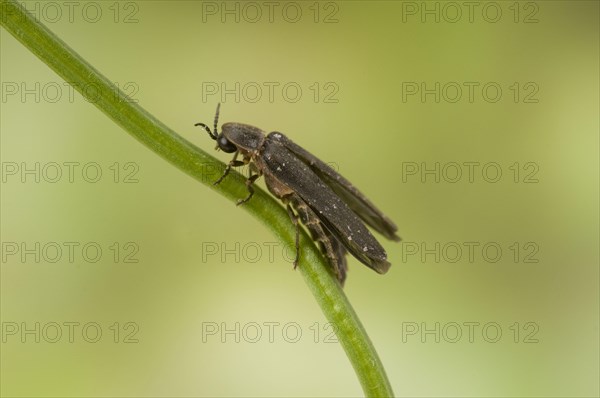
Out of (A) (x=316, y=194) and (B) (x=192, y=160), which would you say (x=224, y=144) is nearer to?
(A) (x=316, y=194)

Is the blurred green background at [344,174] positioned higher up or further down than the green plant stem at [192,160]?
higher up

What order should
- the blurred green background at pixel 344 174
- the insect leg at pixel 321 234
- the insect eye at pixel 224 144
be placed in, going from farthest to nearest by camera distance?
the blurred green background at pixel 344 174
the insect eye at pixel 224 144
the insect leg at pixel 321 234

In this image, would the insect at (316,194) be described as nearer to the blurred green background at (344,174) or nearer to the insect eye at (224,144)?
the insect eye at (224,144)

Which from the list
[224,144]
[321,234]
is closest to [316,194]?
[321,234]

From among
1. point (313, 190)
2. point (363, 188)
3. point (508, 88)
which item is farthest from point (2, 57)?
point (508, 88)

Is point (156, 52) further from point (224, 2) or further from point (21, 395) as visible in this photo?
point (21, 395)

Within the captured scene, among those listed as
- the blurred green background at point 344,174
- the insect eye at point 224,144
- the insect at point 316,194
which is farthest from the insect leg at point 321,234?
the blurred green background at point 344,174
